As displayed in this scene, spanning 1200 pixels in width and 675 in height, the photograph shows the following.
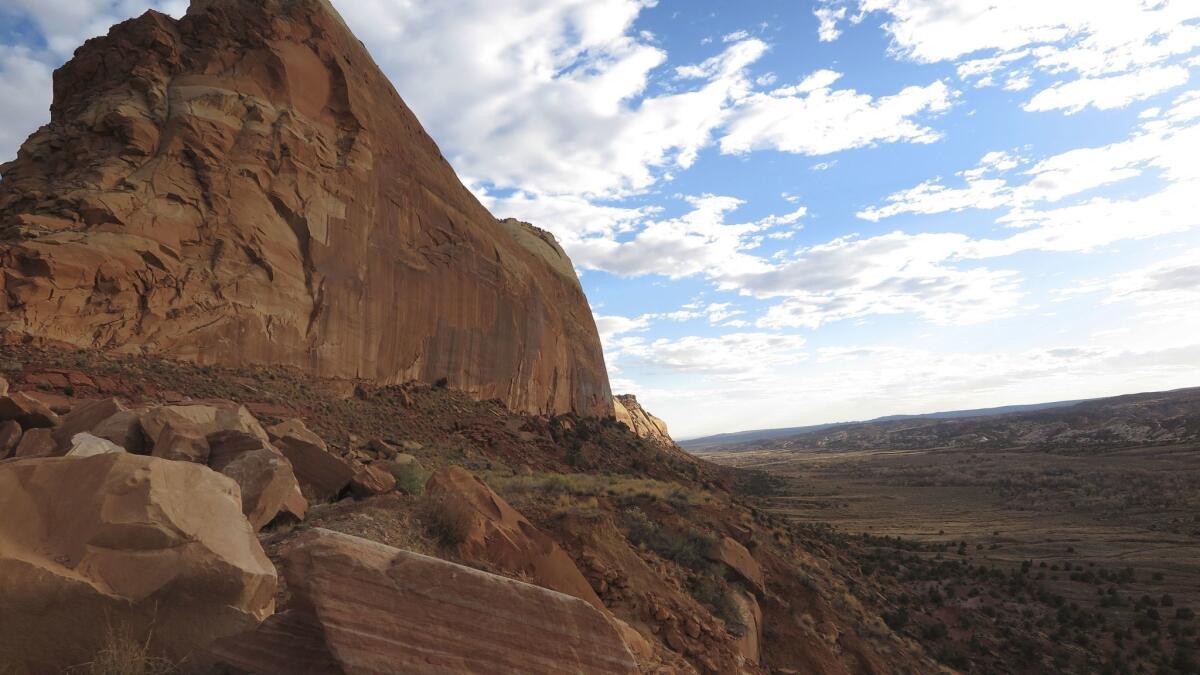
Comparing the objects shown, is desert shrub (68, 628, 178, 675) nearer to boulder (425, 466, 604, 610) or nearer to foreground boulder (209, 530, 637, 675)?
foreground boulder (209, 530, 637, 675)

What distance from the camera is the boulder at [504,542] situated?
25.1 ft

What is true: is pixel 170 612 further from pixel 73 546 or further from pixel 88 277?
pixel 88 277

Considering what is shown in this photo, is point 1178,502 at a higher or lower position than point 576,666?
lower

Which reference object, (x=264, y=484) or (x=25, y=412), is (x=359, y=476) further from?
(x=25, y=412)

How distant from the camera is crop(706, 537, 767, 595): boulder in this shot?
1233 centimetres

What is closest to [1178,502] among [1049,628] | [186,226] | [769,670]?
[1049,628]

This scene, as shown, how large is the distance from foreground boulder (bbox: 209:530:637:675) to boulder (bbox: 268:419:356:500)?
20.6ft

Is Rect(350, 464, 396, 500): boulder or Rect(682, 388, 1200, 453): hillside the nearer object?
Rect(350, 464, 396, 500): boulder

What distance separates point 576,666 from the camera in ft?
13.9

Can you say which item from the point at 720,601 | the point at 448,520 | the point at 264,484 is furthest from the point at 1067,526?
the point at 264,484

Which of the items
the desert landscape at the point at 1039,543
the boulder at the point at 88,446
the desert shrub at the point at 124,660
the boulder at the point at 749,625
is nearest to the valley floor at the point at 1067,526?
the desert landscape at the point at 1039,543

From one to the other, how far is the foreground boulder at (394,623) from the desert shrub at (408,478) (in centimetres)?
653

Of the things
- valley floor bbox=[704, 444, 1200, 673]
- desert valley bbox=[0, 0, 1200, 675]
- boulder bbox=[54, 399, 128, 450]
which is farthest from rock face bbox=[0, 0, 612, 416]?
valley floor bbox=[704, 444, 1200, 673]

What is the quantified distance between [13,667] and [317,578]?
5.71 ft
